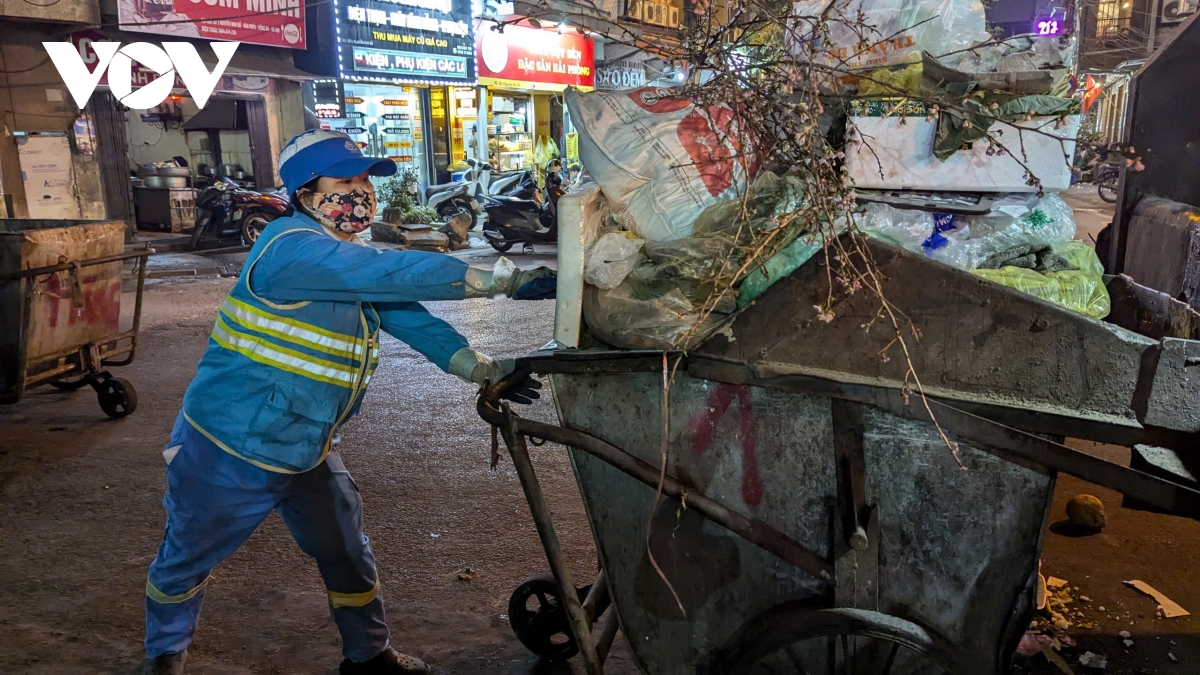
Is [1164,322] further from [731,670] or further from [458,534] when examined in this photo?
[458,534]

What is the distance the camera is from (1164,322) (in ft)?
7.09

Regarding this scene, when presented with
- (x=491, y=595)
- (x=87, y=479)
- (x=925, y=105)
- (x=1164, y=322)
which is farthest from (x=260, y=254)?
(x=87, y=479)

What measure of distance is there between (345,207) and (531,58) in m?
15.8

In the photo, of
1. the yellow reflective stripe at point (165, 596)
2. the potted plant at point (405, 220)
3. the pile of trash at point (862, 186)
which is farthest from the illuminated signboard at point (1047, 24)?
the potted plant at point (405, 220)

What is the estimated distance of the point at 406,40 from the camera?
1483 centimetres

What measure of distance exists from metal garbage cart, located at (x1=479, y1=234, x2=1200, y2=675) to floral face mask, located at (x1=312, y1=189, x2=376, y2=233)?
79 cm

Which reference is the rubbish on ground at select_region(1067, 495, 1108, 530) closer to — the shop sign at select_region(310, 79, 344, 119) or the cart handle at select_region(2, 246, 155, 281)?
the cart handle at select_region(2, 246, 155, 281)

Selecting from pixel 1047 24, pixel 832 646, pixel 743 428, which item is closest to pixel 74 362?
pixel 743 428

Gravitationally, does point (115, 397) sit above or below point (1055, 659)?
above

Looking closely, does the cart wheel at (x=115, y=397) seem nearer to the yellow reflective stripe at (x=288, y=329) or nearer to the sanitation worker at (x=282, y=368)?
the sanitation worker at (x=282, y=368)

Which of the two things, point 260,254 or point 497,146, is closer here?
point 260,254

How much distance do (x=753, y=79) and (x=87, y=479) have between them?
3.96m

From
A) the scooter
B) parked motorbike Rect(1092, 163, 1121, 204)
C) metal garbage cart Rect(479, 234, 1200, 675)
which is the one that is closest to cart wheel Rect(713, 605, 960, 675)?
metal garbage cart Rect(479, 234, 1200, 675)

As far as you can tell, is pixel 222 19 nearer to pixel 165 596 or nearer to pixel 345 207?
pixel 345 207
